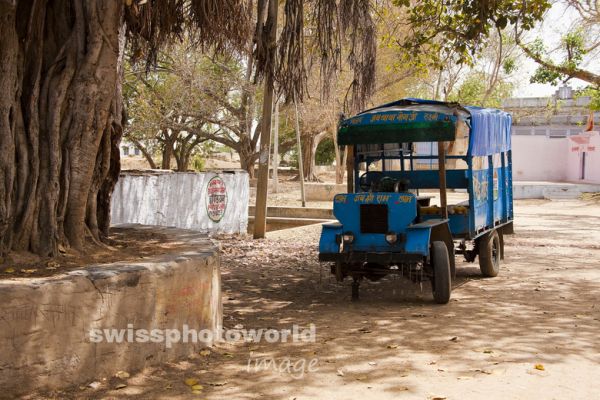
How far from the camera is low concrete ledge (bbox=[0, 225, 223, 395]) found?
4.54 metres

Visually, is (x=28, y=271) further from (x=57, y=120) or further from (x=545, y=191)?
(x=545, y=191)

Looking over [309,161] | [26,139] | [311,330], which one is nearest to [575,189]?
[309,161]

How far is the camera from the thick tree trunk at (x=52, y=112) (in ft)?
18.1

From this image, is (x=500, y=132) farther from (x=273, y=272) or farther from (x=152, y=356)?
(x=152, y=356)

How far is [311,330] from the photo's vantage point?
23.1ft

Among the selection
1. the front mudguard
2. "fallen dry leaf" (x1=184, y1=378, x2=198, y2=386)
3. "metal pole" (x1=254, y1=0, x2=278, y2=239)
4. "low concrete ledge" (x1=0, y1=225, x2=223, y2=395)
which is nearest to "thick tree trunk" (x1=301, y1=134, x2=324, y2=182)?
"metal pole" (x1=254, y1=0, x2=278, y2=239)

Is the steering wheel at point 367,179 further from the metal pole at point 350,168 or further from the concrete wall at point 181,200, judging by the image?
the concrete wall at point 181,200

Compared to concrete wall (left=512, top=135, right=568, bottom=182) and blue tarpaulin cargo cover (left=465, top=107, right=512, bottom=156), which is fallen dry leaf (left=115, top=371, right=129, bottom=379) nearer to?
blue tarpaulin cargo cover (left=465, top=107, right=512, bottom=156)

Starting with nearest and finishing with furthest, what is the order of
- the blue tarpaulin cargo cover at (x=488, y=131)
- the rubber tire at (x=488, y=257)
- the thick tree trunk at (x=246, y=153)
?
1. the blue tarpaulin cargo cover at (x=488, y=131)
2. the rubber tire at (x=488, y=257)
3. the thick tree trunk at (x=246, y=153)

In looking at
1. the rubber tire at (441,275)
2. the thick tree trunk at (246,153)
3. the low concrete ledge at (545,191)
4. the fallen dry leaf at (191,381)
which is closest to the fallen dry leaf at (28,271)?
the fallen dry leaf at (191,381)

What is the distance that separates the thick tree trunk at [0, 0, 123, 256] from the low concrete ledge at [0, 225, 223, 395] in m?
0.80

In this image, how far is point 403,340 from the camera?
6641 mm

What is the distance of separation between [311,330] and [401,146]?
4.64 meters

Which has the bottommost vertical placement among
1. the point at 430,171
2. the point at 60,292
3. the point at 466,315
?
the point at 466,315
